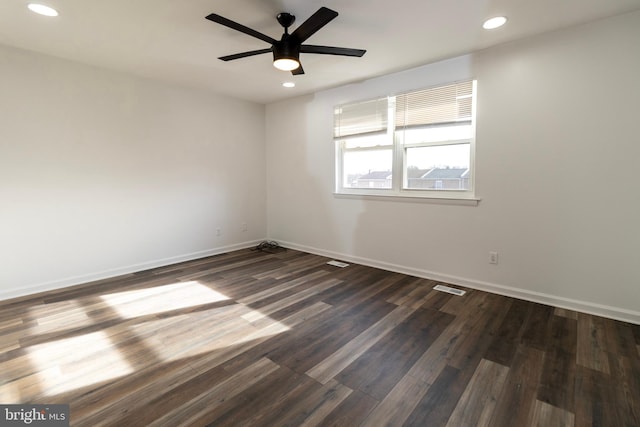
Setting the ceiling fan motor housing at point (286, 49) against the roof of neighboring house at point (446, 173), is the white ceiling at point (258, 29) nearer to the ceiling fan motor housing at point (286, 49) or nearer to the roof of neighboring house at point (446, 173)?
the ceiling fan motor housing at point (286, 49)

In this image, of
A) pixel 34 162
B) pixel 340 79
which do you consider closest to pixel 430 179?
pixel 340 79

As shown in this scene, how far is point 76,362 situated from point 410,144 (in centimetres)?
375

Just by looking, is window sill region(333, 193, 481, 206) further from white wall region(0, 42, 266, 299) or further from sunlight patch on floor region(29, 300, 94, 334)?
sunlight patch on floor region(29, 300, 94, 334)

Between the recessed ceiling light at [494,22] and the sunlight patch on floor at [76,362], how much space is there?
12.4ft

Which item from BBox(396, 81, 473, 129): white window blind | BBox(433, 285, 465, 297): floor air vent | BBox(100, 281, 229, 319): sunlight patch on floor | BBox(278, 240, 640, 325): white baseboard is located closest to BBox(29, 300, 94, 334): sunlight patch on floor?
BBox(100, 281, 229, 319): sunlight patch on floor

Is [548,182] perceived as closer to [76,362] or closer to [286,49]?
[286,49]

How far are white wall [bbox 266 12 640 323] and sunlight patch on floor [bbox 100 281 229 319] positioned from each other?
2.33 metres

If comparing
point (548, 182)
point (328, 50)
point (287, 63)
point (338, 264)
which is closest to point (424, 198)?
point (548, 182)

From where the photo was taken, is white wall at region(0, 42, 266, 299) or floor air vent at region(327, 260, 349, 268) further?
floor air vent at region(327, 260, 349, 268)

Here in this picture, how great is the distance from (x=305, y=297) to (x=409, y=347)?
48.0 inches

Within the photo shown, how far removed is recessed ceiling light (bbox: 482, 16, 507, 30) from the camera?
2498mm

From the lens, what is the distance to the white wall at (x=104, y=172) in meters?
3.10

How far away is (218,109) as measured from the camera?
4.72 metres

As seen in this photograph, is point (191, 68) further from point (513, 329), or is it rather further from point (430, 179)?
point (513, 329)
